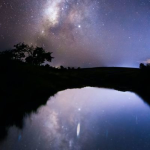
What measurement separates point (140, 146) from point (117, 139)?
1422 mm

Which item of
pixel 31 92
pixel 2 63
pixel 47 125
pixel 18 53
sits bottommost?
pixel 47 125

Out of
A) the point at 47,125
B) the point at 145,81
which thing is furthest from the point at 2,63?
the point at 145,81

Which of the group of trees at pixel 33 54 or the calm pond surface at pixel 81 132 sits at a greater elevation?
the group of trees at pixel 33 54

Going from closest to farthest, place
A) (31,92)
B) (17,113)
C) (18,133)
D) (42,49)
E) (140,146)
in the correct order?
(140,146)
(18,133)
(17,113)
(31,92)
(42,49)

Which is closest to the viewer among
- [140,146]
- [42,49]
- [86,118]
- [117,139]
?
[140,146]

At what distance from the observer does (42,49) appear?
281 ft

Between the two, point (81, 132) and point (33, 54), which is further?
point (33, 54)

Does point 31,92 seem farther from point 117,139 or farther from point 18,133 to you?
point 117,139

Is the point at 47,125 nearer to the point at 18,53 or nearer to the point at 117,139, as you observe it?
the point at 117,139

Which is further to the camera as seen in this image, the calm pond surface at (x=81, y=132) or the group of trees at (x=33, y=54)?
the group of trees at (x=33, y=54)

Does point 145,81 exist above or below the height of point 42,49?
below

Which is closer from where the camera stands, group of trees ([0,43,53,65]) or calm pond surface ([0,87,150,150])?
calm pond surface ([0,87,150,150])

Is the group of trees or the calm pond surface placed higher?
the group of trees

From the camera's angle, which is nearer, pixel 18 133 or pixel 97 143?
pixel 97 143
